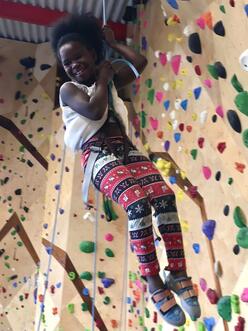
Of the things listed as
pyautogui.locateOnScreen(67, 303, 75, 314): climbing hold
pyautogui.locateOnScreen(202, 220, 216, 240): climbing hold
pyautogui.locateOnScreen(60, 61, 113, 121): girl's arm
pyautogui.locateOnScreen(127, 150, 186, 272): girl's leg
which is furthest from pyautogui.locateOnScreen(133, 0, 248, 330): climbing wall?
pyautogui.locateOnScreen(67, 303, 75, 314): climbing hold

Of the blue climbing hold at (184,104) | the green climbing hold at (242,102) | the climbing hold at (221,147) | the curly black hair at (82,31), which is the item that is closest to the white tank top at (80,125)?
the curly black hair at (82,31)

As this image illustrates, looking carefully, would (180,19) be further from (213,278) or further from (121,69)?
(213,278)

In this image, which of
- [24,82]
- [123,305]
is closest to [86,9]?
[24,82]

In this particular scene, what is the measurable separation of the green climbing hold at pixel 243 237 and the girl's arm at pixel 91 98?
0.76 meters

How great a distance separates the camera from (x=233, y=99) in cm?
213

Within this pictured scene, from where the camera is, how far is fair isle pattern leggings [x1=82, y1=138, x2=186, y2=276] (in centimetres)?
166

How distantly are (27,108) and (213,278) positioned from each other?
98.8 inches

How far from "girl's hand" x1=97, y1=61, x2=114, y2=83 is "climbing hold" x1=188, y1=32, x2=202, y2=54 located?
728 millimetres

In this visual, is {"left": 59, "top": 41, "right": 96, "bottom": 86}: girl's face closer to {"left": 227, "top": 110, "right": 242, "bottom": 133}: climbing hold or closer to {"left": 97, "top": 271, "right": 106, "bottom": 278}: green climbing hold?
{"left": 227, "top": 110, "right": 242, "bottom": 133}: climbing hold

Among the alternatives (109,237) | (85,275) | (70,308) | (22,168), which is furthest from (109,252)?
(22,168)

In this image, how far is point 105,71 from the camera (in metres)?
1.83

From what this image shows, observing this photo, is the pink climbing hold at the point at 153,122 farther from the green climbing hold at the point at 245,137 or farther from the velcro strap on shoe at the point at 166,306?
the velcro strap on shoe at the point at 166,306

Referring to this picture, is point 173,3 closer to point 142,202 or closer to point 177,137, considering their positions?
point 177,137

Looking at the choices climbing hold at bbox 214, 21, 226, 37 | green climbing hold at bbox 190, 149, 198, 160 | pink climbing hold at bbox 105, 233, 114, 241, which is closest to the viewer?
climbing hold at bbox 214, 21, 226, 37
